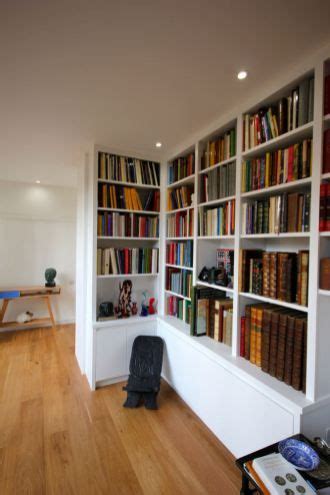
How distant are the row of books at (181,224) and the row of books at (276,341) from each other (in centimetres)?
98

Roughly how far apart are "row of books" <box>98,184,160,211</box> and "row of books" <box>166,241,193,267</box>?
20.1 inches

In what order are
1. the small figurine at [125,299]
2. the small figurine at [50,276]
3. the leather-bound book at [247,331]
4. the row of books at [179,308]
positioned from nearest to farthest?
the leather-bound book at [247,331] → the row of books at [179,308] → the small figurine at [125,299] → the small figurine at [50,276]

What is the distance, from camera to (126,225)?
8.77ft

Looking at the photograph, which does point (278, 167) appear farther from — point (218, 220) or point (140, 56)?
point (140, 56)

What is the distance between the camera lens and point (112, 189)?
257cm

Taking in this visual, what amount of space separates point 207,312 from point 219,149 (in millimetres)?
1410

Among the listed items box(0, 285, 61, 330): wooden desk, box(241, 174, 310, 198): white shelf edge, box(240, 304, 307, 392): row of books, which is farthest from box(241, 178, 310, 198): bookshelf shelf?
box(0, 285, 61, 330): wooden desk

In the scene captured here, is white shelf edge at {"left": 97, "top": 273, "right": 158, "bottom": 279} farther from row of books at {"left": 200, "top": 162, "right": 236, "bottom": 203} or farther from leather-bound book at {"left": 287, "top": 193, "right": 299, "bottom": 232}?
leather-bound book at {"left": 287, "top": 193, "right": 299, "bottom": 232}

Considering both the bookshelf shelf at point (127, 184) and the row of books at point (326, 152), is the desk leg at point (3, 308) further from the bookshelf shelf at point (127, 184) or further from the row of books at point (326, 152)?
the row of books at point (326, 152)

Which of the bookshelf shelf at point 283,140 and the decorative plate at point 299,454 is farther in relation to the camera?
the bookshelf shelf at point 283,140

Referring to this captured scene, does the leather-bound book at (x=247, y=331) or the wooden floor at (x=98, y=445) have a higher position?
the leather-bound book at (x=247, y=331)

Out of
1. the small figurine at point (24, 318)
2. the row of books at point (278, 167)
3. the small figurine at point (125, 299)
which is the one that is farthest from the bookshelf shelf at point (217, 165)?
the small figurine at point (24, 318)

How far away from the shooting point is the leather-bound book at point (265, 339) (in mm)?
1562

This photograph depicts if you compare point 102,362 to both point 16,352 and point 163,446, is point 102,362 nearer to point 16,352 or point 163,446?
point 163,446
